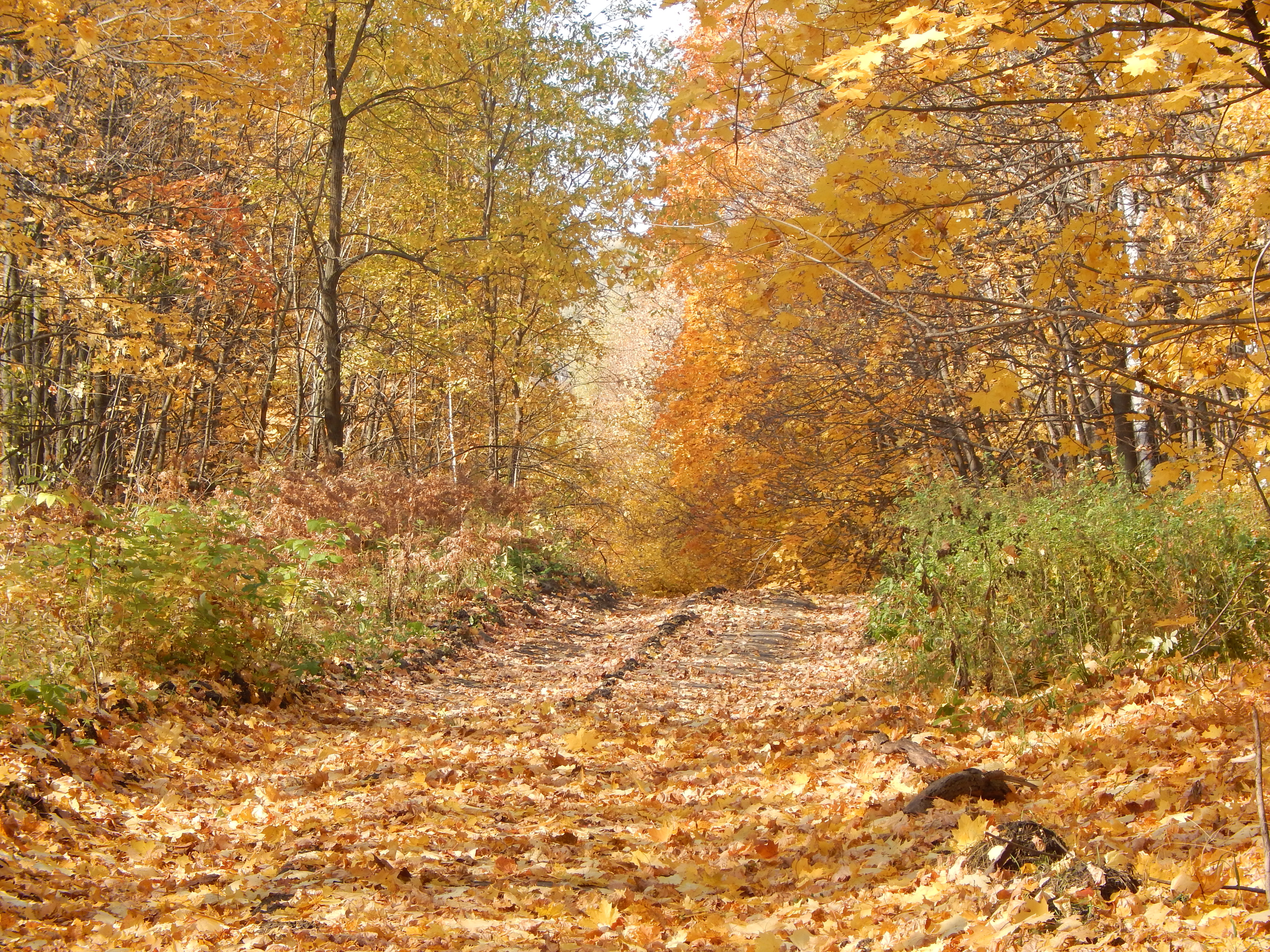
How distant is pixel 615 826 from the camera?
430 cm

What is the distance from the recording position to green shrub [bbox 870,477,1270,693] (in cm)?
565

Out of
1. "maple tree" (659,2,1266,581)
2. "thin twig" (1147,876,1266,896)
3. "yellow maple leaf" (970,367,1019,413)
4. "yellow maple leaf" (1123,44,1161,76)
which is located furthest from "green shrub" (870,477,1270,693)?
"yellow maple leaf" (1123,44,1161,76)

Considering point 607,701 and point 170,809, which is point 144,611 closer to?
point 170,809

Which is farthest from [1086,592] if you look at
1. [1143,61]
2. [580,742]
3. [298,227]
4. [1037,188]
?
[298,227]

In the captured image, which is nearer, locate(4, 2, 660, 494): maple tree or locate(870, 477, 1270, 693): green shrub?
locate(870, 477, 1270, 693): green shrub

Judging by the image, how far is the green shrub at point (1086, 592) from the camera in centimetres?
565

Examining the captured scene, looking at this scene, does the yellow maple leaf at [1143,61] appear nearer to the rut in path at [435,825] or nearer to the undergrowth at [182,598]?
the rut in path at [435,825]

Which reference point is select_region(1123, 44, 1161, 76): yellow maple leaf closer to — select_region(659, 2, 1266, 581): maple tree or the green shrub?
select_region(659, 2, 1266, 581): maple tree

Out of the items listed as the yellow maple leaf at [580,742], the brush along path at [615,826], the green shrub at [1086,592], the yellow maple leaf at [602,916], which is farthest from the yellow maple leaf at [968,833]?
the yellow maple leaf at [580,742]

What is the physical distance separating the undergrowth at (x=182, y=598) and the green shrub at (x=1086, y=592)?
13.6 ft

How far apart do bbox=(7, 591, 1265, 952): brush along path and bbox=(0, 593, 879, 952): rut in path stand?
15mm

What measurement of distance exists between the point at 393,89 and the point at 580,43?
14.4 feet

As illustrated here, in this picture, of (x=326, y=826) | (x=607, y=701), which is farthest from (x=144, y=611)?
(x=607, y=701)

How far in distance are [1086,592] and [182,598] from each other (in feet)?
17.6
